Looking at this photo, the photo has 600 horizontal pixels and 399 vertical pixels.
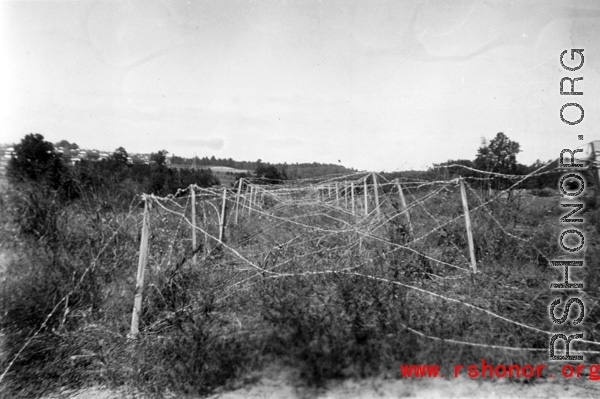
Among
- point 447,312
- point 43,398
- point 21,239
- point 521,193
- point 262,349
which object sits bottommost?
point 43,398

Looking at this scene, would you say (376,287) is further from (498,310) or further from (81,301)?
(81,301)

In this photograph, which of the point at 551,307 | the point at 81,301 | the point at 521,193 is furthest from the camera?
the point at 521,193

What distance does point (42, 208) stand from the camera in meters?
4.89

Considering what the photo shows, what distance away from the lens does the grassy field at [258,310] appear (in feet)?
9.12

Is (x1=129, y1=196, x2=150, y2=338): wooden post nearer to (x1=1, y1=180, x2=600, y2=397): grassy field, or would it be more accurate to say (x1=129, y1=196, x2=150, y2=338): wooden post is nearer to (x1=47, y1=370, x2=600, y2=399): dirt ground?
(x1=1, y1=180, x2=600, y2=397): grassy field

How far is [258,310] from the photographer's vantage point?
3697 millimetres

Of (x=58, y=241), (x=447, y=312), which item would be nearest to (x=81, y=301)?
(x=58, y=241)

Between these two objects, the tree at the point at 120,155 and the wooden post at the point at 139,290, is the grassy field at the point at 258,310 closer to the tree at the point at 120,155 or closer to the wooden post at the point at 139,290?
the wooden post at the point at 139,290

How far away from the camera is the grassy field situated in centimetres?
278

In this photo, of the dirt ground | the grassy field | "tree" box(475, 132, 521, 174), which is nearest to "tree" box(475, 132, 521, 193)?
"tree" box(475, 132, 521, 174)

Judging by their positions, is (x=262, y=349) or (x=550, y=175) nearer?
(x=262, y=349)

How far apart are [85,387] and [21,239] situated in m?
3.57

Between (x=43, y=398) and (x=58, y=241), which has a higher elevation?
(x=58, y=241)

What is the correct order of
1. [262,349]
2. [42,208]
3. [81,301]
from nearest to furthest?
[262,349] < [81,301] < [42,208]
